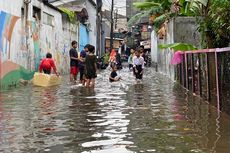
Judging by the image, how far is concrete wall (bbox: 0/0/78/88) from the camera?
1648 centimetres

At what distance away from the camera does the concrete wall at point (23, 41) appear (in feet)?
54.1

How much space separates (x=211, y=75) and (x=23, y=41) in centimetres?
996

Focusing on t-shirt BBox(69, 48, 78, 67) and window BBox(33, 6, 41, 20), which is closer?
t-shirt BBox(69, 48, 78, 67)

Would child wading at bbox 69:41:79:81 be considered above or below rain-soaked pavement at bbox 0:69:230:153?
above

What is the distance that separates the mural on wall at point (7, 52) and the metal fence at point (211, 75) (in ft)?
20.3

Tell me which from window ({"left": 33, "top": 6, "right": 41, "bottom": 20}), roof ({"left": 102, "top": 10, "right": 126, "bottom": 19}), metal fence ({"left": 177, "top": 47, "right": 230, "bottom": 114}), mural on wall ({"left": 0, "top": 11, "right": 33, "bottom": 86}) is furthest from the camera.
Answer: roof ({"left": 102, "top": 10, "right": 126, "bottom": 19})

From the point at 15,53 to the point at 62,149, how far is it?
39.6ft

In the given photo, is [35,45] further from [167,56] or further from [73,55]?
[167,56]

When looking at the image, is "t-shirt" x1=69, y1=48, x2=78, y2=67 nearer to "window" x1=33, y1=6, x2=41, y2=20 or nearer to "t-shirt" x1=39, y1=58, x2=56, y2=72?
"t-shirt" x1=39, y1=58, x2=56, y2=72

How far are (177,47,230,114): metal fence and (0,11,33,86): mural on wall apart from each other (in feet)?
20.3

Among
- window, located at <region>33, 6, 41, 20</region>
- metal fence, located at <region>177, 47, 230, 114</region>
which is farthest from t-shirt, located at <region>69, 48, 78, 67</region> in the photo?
metal fence, located at <region>177, 47, 230, 114</region>

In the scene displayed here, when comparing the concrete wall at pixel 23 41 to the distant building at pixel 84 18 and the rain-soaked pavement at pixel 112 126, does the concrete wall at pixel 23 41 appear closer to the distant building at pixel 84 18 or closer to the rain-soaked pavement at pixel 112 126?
the rain-soaked pavement at pixel 112 126

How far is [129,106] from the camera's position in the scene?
11.0m

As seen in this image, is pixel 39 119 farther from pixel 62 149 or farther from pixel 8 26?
pixel 8 26
